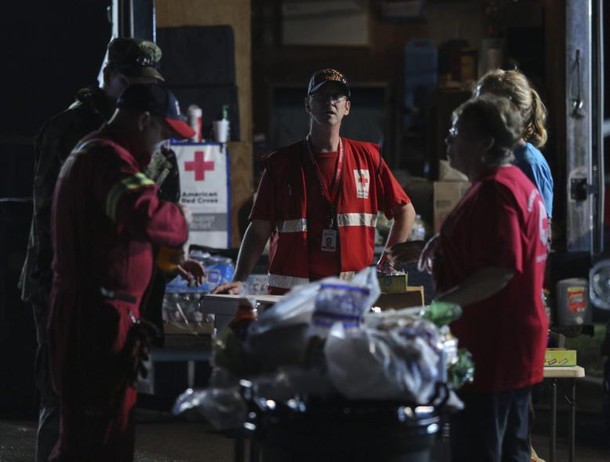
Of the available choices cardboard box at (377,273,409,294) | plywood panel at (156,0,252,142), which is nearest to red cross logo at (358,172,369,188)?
cardboard box at (377,273,409,294)

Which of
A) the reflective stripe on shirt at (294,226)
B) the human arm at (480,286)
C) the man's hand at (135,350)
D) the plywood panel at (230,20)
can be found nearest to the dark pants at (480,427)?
the human arm at (480,286)

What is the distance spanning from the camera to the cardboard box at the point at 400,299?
5.48 meters

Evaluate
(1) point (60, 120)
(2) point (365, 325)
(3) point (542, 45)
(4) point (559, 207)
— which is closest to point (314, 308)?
(2) point (365, 325)

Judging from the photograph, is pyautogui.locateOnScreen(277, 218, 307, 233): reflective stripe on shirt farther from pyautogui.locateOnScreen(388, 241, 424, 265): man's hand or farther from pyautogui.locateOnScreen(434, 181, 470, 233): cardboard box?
pyautogui.locateOnScreen(434, 181, 470, 233): cardboard box

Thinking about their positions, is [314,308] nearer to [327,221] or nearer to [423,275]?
[327,221]

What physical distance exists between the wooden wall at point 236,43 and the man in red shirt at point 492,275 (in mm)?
5212

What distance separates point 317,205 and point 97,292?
1.72 meters

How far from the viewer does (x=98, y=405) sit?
4.35 metres

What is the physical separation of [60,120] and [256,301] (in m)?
1.09

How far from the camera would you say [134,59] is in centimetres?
509

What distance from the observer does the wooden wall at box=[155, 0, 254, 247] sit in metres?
9.43

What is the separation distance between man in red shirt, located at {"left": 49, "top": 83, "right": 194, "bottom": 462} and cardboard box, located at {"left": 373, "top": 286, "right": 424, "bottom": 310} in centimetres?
139

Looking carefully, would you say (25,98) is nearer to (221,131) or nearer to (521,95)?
(221,131)

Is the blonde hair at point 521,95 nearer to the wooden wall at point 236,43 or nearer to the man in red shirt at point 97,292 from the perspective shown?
the man in red shirt at point 97,292
